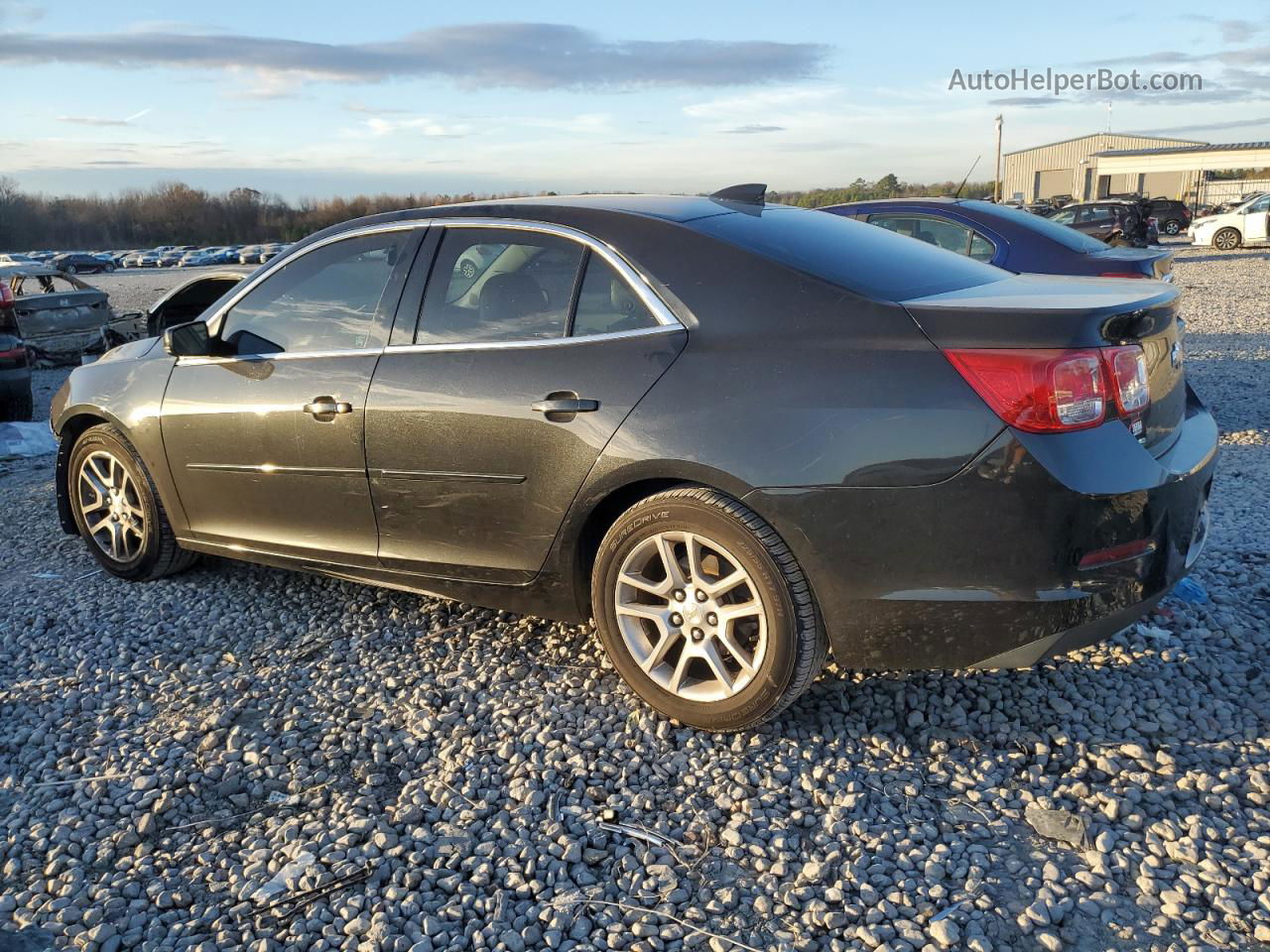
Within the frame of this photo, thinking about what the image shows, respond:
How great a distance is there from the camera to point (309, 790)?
299 cm

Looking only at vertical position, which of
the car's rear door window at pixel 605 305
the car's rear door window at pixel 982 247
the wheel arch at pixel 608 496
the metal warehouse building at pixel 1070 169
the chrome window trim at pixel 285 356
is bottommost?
the wheel arch at pixel 608 496

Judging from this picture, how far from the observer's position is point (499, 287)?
3578 millimetres

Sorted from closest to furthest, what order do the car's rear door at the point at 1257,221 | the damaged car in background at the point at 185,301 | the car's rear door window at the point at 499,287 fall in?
the car's rear door window at the point at 499,287, the damaged car in background at the point at 185,301, the car's rear door at the point at 1257,221

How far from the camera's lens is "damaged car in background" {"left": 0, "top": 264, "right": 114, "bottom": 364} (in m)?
13.3

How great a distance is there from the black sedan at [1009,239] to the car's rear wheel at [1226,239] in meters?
26.2

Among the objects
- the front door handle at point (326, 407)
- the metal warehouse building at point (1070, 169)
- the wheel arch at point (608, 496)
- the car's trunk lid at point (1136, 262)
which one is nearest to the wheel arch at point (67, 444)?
the front door handle at point (326, 407)

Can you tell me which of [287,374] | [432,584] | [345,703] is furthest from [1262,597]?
[287,374]

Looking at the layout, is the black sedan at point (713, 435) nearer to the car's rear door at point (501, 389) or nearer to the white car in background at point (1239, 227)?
the car's rear door at point (501, 389)

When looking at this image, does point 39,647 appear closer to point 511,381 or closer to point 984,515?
point 511,381

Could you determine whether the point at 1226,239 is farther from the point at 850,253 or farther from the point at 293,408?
the point at 293,408

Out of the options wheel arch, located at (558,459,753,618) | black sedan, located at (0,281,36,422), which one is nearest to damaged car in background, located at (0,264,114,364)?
black sedan, located at (0,281,36,422)

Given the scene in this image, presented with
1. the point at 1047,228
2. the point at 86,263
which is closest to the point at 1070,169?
the point at 86,263

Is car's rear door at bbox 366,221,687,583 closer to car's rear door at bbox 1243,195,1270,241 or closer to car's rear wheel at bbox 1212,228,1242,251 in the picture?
car's rear door at bbox 1243,195,1270,241

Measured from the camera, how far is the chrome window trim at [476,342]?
3.21m
